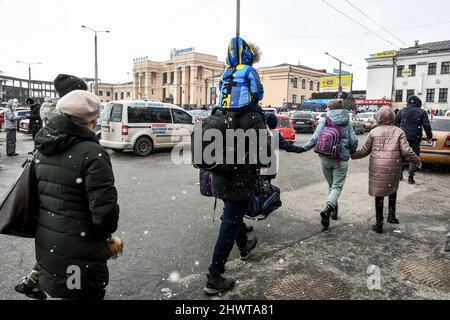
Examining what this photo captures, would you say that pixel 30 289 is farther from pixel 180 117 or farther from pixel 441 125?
pixel 180 117

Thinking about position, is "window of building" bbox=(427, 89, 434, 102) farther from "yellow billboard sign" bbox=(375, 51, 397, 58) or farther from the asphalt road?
the asphalt road

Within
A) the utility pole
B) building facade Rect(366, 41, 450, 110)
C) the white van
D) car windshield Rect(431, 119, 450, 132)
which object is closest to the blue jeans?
car windshield Rect(431, 119, 450, 132)

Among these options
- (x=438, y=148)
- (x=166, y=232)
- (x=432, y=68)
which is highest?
(x=432, y=68)

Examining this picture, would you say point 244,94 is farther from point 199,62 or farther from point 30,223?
point 199,62

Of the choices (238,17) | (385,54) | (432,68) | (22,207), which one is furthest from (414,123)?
(385,54)

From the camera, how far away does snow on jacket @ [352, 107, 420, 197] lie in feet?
16.3

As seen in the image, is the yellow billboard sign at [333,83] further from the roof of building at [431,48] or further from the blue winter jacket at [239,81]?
the blue winter jacket at [239,81]

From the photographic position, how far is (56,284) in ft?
6.91

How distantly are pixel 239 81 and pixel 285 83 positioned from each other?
75437 mm

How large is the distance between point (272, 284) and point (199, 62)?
3291 inches

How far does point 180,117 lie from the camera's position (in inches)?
551

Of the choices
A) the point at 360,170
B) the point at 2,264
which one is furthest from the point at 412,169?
the point at 2,264

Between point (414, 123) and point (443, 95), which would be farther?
point (443, 95)

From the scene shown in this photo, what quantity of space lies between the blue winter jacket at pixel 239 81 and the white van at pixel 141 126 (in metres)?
9.38
